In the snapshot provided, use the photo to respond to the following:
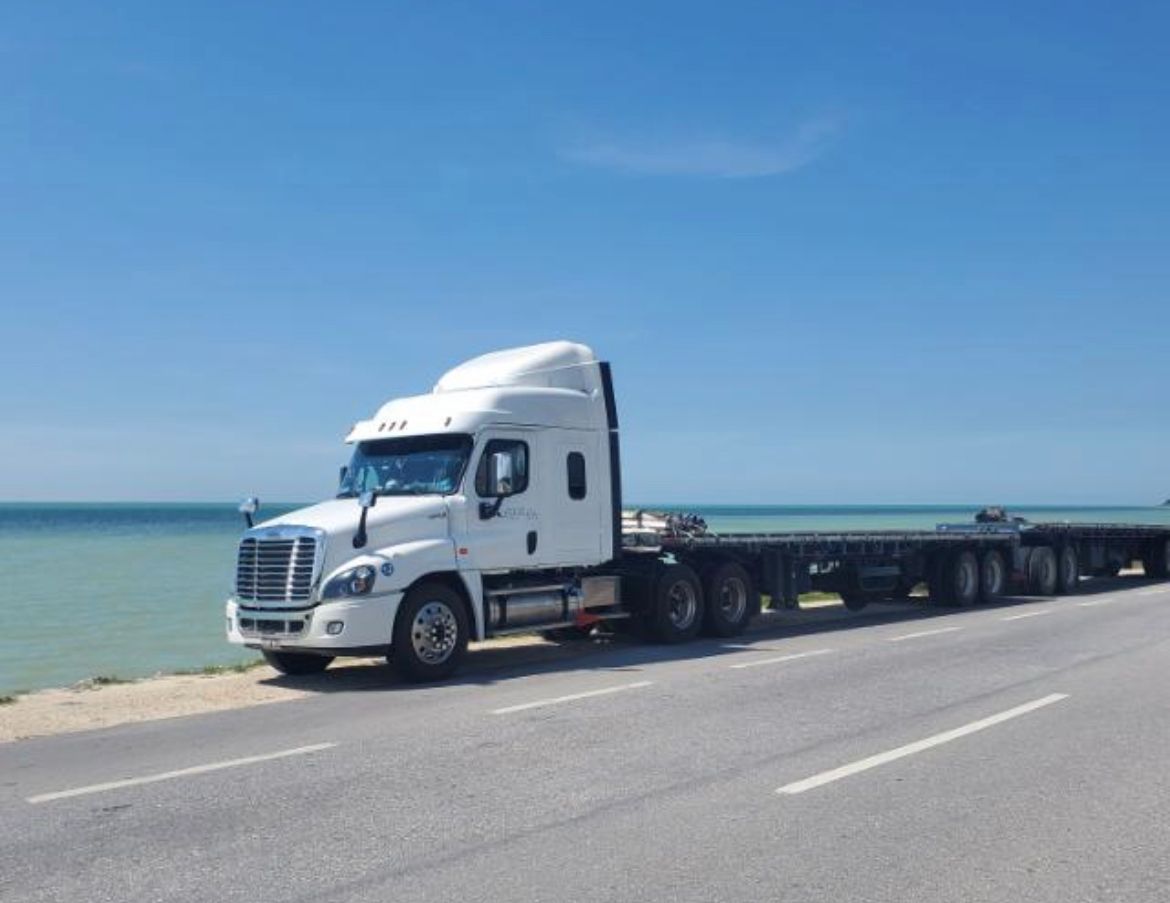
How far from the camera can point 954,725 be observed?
9.01 metres

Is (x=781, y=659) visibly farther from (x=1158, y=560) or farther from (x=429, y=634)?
(x=1158, y=560)

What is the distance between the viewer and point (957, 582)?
70.5 ft

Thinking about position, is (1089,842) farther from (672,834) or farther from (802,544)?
(802,544)

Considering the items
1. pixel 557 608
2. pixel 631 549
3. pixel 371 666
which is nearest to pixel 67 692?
pixel 371 666

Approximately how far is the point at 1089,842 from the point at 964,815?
690 mm

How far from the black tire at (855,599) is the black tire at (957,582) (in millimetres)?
1621

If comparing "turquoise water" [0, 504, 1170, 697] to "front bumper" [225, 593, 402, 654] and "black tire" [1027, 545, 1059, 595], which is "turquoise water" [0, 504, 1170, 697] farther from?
"black tire" [1027, 545, 1059, 595]

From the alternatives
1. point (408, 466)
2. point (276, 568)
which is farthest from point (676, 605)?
point (276, 568)

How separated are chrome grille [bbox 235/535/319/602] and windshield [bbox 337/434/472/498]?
149 cm

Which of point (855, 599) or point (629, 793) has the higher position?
point (855, 599)

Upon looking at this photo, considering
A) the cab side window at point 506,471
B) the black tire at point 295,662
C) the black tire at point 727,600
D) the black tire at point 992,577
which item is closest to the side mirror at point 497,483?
the cab side window at point 506,471

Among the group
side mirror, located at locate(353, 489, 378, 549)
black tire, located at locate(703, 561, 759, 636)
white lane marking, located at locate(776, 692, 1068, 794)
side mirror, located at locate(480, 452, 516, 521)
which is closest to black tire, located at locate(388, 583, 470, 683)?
side mirror, located at locate(353, 489, 378, 549)

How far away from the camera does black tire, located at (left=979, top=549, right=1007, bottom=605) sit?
22391mm

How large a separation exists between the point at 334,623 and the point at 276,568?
103 cm
